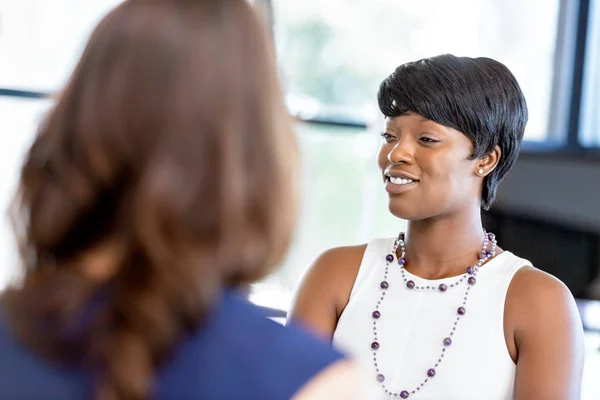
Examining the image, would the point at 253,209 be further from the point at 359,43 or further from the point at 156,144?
the point at 359,43

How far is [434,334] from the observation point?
172cm

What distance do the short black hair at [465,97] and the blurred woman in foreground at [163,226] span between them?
3.11 feet

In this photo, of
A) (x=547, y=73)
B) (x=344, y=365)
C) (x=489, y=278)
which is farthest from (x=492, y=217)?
(x=344, y=365)

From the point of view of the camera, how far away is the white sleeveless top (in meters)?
1.66

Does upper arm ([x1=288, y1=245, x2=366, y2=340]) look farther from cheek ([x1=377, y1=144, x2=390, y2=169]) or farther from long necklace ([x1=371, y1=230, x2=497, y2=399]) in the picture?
cheek ([x1=377, y1=144, x2=390, y2=169])

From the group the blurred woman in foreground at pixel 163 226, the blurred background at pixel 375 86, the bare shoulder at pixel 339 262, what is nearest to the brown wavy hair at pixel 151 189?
the blurred woman in foreground at pixel 163 226

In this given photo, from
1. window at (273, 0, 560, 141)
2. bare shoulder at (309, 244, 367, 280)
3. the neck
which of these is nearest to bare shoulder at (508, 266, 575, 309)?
the neck

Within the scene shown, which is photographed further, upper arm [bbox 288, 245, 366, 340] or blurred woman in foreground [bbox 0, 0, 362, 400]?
upper arm [bbox 288, 245, 366, 340]

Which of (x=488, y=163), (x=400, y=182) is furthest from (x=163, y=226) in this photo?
(x=488, y=163)

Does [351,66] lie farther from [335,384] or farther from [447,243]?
[335,384]

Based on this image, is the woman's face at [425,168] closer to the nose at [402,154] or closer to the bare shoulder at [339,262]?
the nose at [402,154]

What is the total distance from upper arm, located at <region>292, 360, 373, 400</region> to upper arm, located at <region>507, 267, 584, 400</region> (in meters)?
0.88

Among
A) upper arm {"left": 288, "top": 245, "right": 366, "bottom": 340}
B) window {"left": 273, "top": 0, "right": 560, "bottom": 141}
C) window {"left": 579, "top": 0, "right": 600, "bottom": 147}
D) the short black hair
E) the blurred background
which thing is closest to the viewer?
the short black hair

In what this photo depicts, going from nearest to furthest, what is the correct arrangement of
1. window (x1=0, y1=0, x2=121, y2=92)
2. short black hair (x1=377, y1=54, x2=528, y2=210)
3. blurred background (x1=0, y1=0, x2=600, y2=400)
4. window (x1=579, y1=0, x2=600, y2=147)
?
short black hair (x1=377, y1=54, x2=528, y2=210) → blurred background (x1=0, y1=0, x2=600, y2=400) → window (x1=579, y1=0, x2=600, y2=147) → window (x1=0, y1=0, x2=121, y2=92)
